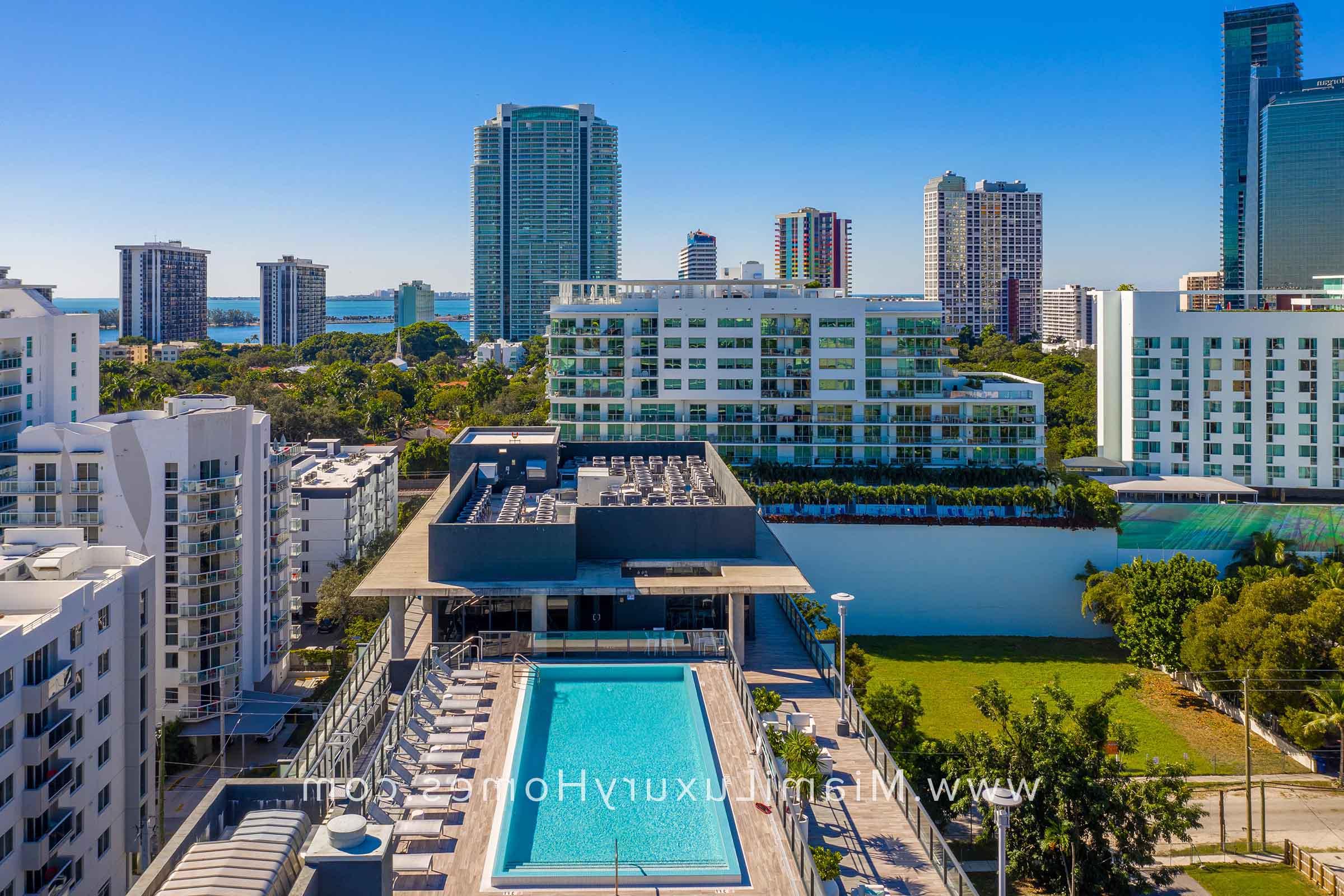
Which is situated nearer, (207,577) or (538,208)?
(207,577)

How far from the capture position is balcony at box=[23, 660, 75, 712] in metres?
18.7

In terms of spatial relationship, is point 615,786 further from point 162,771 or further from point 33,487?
point 33,487

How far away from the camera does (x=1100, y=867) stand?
1980 cm

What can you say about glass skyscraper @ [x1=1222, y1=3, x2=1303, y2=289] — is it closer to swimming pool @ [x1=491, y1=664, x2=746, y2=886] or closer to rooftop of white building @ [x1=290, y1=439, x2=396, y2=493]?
rooftop of white building @ [x1=290, y1=439, x2=396, y2=493]

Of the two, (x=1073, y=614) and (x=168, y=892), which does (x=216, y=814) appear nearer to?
(x=168, y=892)

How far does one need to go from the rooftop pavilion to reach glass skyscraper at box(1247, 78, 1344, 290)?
110215 mm

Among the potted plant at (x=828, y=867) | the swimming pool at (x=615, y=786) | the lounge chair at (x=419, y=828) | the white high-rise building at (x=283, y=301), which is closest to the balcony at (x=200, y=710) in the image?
the swimming pool at (x=615, y=786)

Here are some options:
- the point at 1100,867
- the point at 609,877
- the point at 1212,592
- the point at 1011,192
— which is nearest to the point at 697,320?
the point at 1212,592

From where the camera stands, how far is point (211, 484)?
31.8 m

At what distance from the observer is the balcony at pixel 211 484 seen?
3133 cm

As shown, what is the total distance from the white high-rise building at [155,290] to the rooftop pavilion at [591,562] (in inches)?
5481

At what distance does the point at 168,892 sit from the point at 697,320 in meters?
43.5

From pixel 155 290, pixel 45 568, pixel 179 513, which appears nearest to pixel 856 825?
pixel 45 568

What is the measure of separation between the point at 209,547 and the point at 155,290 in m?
137
